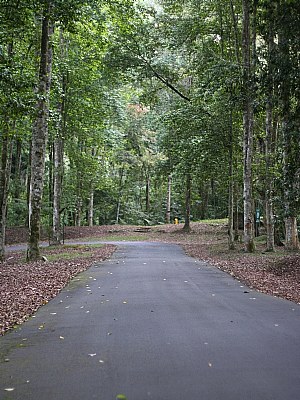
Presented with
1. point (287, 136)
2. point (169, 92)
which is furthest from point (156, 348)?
point (169, 92)

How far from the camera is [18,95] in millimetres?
9047

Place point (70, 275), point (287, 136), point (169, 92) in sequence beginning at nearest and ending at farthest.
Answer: point (70, 275) < point (287, 136) < point (169, 92)

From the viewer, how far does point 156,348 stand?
469 centimetres

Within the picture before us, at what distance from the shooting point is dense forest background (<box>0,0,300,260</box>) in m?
10.3

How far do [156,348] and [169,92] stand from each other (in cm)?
2436

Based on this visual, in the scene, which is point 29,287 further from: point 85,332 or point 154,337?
point 154,337

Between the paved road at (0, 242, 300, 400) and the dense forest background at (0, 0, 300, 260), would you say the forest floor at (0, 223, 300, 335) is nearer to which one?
the paved road at (0, 242, 300, 400)

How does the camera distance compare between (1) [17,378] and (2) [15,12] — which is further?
(2) [15,12]

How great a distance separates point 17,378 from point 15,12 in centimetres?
803

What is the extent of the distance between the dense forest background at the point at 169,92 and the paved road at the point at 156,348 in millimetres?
4947

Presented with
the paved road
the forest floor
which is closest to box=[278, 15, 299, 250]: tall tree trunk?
the forest floor

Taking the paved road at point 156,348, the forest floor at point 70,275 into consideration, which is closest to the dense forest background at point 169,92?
the forest floor at point 70,275

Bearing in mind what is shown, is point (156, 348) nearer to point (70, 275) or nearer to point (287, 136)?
point (70, 275)

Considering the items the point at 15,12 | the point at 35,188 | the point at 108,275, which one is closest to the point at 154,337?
the point at 108,275
